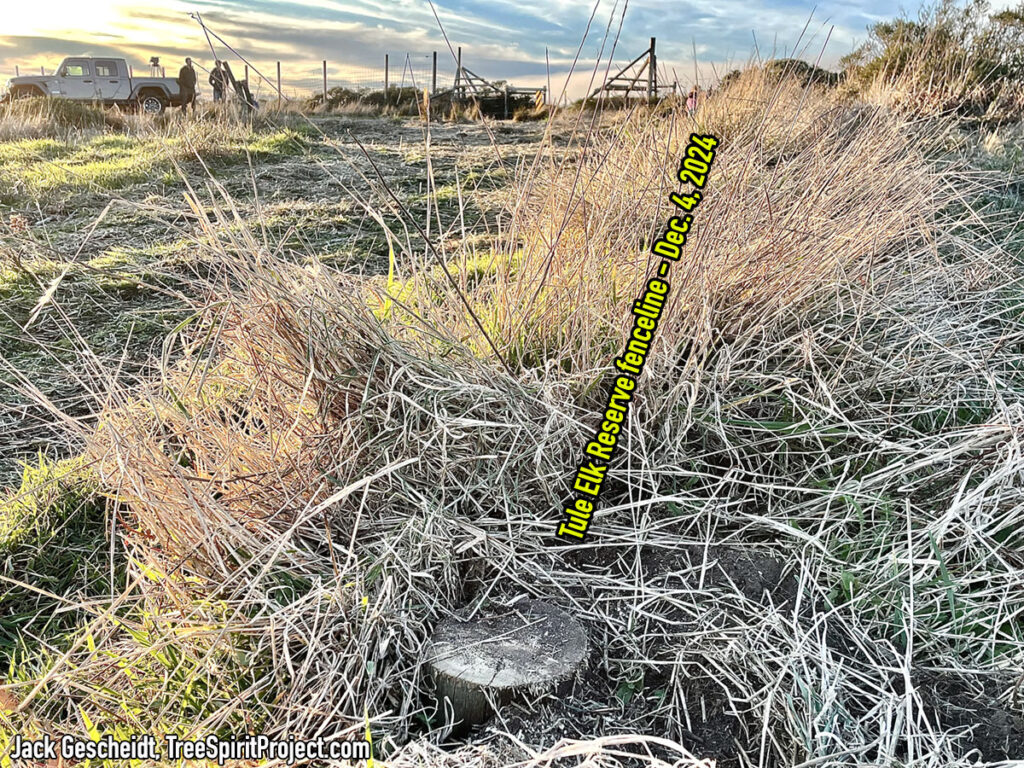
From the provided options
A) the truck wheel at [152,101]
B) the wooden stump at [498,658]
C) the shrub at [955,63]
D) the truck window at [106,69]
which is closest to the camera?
the wooden stump at [498,658]

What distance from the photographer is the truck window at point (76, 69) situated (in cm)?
1602

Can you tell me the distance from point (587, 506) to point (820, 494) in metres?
0.71

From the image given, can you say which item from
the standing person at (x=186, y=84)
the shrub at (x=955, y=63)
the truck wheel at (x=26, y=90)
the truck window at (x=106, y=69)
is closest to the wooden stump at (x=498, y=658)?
the shrub at (x=955, y=63)

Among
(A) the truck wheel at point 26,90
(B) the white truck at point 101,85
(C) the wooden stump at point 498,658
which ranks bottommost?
(C) the wooden stump at point 498,658

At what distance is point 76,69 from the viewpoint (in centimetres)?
1611

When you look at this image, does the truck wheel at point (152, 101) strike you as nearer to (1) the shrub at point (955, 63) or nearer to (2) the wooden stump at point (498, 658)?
(1) the shrub at point (955, 63)

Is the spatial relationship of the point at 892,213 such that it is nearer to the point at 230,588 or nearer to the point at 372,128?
the point at 230,588

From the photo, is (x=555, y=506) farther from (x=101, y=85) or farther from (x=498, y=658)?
(x=101, y=85)

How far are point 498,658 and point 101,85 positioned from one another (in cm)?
1945

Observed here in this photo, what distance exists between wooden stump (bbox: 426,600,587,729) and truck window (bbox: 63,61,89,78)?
19.4 meters

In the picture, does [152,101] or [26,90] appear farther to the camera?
[152,101]

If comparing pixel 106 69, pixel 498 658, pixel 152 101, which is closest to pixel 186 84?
pixel 152 101

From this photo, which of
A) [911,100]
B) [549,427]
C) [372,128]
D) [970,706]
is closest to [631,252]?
[549,427]

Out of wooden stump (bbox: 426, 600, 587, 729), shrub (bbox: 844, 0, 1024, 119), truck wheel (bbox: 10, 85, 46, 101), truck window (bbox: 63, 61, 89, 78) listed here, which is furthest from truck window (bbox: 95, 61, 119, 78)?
wooden stump (bbox: 426, 600, 587, 729)
